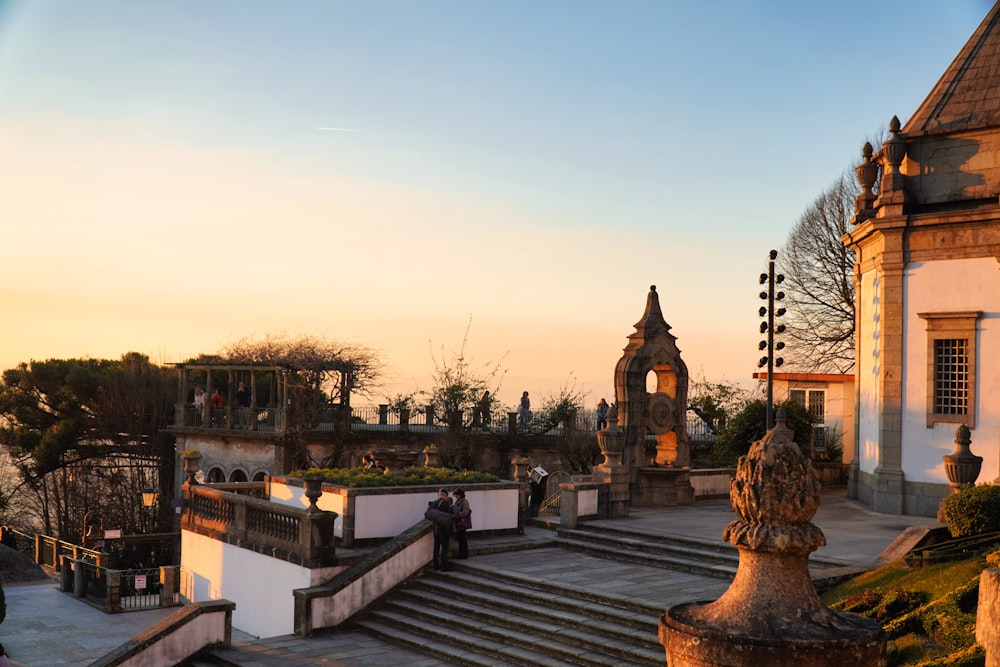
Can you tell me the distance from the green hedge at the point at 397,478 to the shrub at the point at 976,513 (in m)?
8.88

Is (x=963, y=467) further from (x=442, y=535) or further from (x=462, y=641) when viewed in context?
(x=462, y=641)

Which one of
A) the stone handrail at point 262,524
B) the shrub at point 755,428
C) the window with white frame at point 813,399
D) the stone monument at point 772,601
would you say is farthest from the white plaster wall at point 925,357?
the stone monument at point 772,601

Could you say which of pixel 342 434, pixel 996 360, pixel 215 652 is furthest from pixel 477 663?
pixel 342 434

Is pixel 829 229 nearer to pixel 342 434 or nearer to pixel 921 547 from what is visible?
pixel 342 434

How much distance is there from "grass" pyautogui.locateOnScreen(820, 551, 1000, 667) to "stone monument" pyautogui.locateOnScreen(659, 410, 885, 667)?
5.25 meters

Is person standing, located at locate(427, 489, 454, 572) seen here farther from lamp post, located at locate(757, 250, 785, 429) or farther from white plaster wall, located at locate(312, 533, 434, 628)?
lamp post, located at locate(757, 250, 785, 429)

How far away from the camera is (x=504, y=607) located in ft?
49.2

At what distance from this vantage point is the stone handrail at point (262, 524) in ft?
52.9

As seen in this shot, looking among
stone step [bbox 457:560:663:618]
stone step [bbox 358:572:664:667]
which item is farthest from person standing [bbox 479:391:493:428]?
stone step [bbox 358:572:664:667]

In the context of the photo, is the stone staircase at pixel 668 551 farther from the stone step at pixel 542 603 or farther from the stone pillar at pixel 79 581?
the stone pillar at pixel 79 581

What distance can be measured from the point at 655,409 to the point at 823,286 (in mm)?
18353

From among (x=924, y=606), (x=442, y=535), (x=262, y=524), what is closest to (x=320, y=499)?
(x=262, y=524)

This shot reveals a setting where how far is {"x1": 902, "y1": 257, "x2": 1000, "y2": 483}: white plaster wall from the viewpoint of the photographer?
70.0ft

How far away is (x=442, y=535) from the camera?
671 inches
